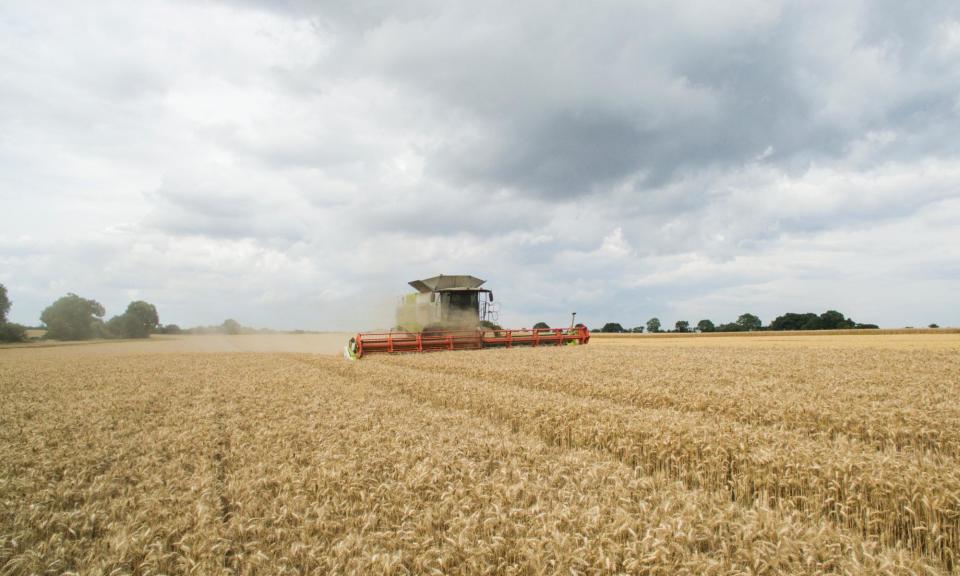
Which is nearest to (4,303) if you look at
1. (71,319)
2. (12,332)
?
(71,319)

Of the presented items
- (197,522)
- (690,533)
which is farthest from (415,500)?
(690,533)

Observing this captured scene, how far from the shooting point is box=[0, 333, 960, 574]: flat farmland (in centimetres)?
346

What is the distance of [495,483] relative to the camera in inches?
184

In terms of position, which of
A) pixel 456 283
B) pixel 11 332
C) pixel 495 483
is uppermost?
pixel 456 283

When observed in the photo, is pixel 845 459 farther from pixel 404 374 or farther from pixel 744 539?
pixel 404 374

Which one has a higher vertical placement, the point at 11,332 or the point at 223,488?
the point at 11,332

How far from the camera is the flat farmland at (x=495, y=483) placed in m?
3.46

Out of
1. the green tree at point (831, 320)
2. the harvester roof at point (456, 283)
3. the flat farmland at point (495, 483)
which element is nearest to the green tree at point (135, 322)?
the harvester roof at point (456, 283)

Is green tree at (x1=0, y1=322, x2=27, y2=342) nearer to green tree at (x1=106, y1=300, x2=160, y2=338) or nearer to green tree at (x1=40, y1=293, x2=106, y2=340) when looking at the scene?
green tree at (x1=40, y1=293, x2=106, y2=340)

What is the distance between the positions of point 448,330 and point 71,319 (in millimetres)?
81099

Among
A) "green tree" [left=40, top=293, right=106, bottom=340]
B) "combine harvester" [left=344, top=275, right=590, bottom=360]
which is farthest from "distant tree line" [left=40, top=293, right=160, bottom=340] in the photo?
"combine harvester" [left=344, top=275, right=590, bottom=360]

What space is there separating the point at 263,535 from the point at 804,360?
56.8 ft

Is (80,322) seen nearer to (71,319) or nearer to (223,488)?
(71,319)

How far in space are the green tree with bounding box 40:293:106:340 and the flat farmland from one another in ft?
273
